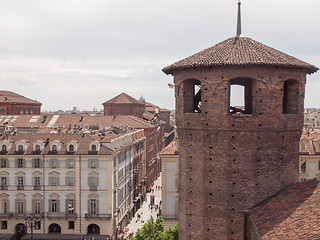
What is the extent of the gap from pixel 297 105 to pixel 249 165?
12.6 feet

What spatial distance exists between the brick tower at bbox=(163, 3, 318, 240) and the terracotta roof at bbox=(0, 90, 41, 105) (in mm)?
98994

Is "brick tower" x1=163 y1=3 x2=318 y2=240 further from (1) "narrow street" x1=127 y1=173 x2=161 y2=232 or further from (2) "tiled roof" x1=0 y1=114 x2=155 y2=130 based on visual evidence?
(2) "tiled roof" x1=0 y1=114 x2=155 y2=130

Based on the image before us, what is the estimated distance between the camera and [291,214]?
47.2 ft

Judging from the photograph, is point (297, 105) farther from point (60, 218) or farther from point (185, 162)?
point (60, 218)

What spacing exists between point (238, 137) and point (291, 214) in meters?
4.08

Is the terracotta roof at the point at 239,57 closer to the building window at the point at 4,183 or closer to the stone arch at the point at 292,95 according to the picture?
the stone arch at the point at 292,95

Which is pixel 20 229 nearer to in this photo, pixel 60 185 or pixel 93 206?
pixel 60 185

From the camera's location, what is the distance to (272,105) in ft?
56.1

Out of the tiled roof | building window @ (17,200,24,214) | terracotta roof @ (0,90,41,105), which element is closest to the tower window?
building window @ (17,200,24,214)

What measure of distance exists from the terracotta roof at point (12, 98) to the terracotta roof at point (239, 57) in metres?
98.2

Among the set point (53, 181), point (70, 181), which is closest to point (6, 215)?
point (53, 181)

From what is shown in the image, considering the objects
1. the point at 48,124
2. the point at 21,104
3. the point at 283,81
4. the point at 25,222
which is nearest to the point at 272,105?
the point at 283,81

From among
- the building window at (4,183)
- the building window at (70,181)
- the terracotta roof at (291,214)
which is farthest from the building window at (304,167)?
the building window at (4,183)

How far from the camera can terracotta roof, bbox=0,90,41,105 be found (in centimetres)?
10809
